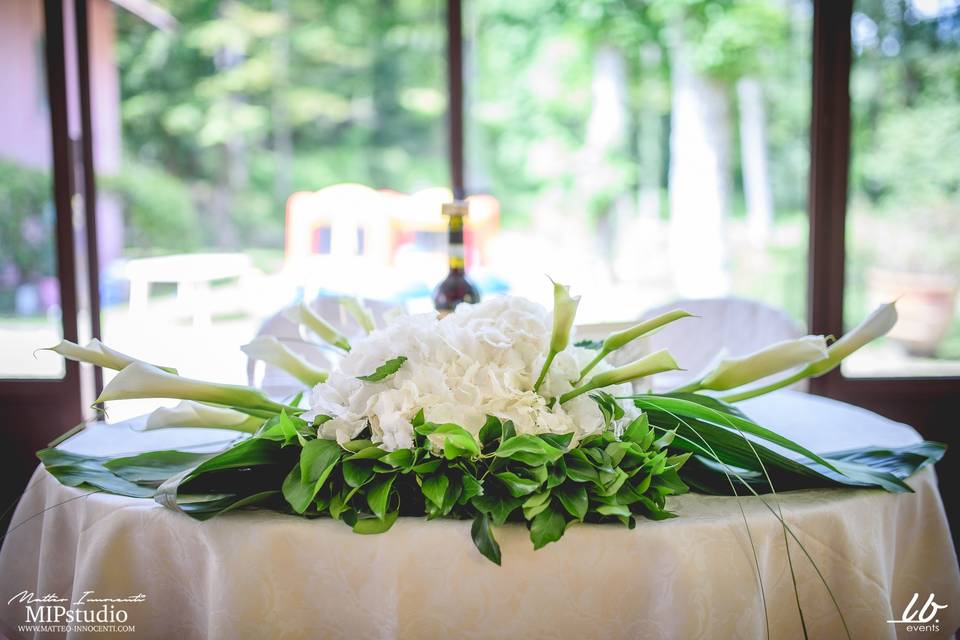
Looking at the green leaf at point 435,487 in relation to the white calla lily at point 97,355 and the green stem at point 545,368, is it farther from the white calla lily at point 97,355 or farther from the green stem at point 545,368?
the white calla lily at point 97,355

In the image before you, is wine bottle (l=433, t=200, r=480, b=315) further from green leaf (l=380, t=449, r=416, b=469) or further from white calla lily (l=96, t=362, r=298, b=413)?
green leaf (l=380, t=449, r=416, b=469)

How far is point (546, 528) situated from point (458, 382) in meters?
0.17

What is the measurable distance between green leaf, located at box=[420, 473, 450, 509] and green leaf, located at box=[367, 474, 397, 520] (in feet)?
0.11

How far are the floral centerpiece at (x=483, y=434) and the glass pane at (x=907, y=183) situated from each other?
210 cm

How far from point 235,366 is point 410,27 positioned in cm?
256

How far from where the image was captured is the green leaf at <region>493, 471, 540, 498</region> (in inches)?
30.1

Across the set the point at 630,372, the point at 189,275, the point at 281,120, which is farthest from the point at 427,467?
the point at 281,120

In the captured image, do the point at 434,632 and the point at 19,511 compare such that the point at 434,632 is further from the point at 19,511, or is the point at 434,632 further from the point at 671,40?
the point at 671,40

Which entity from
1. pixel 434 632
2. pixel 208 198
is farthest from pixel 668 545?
pixel 208 198

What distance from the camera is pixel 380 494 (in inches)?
32.0

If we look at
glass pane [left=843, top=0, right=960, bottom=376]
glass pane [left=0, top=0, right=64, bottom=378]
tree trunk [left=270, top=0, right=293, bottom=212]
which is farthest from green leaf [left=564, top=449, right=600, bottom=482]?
tree trunk [left=270, top=0, right=293, bottom=212]

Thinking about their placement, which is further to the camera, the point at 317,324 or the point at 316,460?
the point at 317,324

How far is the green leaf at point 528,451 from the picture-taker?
2.56ft

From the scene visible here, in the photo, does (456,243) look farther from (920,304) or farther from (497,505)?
(920,304)
